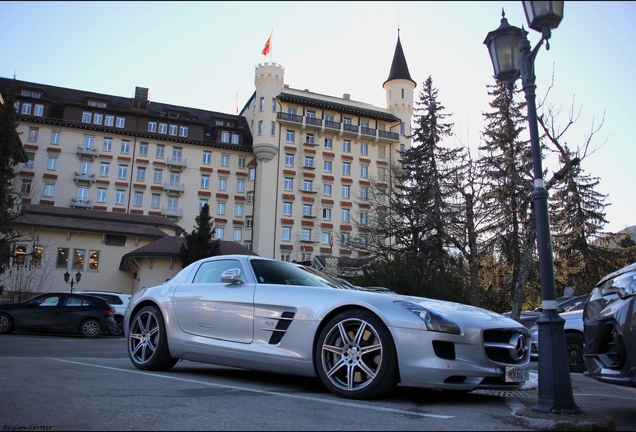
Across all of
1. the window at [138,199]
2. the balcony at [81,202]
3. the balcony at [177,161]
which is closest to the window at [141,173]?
the window at [138,199]

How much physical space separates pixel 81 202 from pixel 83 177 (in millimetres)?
2694

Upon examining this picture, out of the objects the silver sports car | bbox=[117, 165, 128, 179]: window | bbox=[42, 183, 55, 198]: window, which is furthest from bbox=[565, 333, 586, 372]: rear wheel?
bbox=[42, 183, 55, 198]: window

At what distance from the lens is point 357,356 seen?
4.74 meters

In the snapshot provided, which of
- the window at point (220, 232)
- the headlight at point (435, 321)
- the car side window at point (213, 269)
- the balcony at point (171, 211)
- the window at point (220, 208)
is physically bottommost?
the headlight at point (435, 321)

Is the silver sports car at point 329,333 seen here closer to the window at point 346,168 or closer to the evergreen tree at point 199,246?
the evergreen tree at point 199,246

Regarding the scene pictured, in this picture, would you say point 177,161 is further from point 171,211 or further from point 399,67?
point 399,67

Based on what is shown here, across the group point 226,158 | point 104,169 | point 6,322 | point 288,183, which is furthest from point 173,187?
point 6,322

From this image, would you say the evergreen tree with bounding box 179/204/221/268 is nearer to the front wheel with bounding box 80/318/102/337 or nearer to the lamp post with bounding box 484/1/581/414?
the front wheel with bounding box 80/318/102/337

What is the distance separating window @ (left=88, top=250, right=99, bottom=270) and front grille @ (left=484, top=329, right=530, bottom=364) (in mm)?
45404

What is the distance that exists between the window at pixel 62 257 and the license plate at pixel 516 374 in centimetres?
4578

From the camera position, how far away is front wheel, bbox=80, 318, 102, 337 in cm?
A: 1848

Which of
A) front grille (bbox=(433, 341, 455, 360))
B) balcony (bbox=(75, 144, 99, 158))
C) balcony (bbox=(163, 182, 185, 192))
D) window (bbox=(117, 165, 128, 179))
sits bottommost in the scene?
front grille (bbox=(433, 341, 455, 360))

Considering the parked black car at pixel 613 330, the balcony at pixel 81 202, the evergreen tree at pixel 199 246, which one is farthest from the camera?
the balcony at pixel 81 202

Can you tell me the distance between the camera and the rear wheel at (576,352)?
9.34 metres
